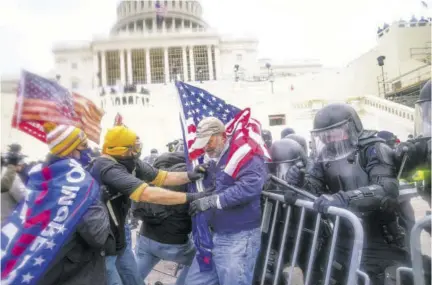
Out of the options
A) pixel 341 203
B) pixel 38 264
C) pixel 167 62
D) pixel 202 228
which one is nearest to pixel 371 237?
pixel 341 203

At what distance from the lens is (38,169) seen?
235 centimetres

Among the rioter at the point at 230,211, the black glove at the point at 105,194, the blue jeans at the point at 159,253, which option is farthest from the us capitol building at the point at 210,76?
the rioter at the point at 230,211

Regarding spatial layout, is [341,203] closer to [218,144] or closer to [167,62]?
[218,144]

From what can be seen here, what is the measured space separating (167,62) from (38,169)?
176ft

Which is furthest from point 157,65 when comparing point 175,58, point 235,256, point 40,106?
point 235,256

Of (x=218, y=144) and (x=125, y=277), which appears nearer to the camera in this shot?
(x=218, y=144)

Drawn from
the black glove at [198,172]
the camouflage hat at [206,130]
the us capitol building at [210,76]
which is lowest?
the black glove at [198,172]

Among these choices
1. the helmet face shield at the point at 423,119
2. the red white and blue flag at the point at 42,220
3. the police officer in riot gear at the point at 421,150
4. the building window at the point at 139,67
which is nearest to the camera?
the red white and blue flag at the point at 42,220

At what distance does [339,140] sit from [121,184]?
5.77 feet

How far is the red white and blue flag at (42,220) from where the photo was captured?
2143mm

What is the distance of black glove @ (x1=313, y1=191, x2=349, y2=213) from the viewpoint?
265cm

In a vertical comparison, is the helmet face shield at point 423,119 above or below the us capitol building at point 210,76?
below

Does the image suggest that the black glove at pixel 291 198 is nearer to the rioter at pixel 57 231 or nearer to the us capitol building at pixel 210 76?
the rioter at pixel 57 231

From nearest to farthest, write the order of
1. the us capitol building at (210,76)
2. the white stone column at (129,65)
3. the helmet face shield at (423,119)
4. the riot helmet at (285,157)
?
the helmet face shield at (423,119) < the riot helmet at (285,157) < the us capitol building at (210,76) < the white stone column at (129,65)
